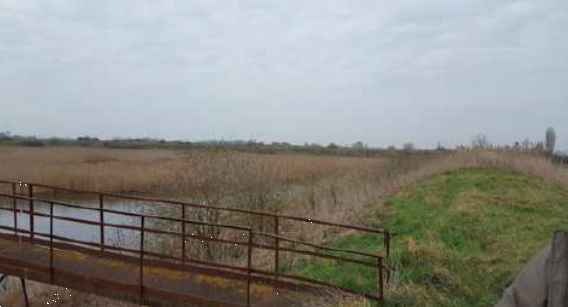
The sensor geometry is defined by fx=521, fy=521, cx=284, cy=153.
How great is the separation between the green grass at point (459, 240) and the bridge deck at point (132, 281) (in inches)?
66.2

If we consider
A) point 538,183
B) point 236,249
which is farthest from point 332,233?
point 538,183

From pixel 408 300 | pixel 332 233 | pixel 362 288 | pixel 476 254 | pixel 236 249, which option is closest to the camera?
pixel 408 300

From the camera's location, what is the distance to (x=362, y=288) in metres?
7.39

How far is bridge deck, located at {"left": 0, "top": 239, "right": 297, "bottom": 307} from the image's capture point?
637cm

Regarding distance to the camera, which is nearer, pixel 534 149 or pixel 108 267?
pixel 108 267

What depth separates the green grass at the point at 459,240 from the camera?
7.18m

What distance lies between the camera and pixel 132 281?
688 centimetres

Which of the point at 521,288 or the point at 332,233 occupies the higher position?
the point at 521,288

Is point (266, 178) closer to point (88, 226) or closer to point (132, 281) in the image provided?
point (88, 226)

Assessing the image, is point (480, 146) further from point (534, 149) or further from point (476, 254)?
point (476, 254)

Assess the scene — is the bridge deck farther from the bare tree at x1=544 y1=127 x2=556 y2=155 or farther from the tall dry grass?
the bare tree at x1=544 y1=127 x2=556 y2=155

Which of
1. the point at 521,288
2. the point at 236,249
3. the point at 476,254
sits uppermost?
the point at 521,288

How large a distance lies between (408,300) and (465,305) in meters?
0.82

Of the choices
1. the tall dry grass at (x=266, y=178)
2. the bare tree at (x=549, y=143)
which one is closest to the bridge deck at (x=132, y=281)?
the tall dry grass at (x=266, y=178)
